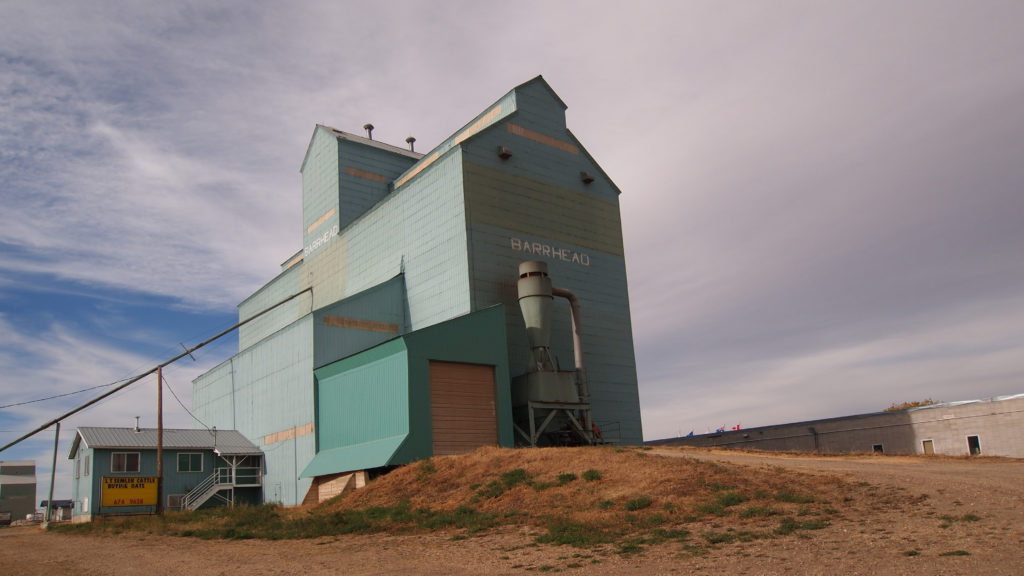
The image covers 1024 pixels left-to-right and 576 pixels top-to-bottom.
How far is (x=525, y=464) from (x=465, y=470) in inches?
77.5

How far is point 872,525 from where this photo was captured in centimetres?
1343

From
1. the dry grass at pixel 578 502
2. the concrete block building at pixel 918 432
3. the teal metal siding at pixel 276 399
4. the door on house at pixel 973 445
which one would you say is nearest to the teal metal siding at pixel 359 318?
the teal metal siding at pixel 276 399

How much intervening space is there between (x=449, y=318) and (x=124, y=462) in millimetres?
19298

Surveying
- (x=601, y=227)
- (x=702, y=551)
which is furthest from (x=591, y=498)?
(x=601, y=227)

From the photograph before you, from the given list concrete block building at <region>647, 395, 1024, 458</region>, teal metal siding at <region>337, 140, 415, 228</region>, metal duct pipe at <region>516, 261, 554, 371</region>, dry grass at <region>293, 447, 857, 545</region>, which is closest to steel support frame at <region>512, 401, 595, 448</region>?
metal duct pipe at <region>516, 261, 554, 371</region>

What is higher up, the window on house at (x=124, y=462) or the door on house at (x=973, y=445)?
the window on house at (x=124, y=462)

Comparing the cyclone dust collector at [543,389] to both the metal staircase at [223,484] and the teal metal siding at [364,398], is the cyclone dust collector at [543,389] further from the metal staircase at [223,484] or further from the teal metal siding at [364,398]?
the metal staircase at [223,484]

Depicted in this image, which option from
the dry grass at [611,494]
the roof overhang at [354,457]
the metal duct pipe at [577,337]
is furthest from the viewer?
the metal duct pipe at [577,337]

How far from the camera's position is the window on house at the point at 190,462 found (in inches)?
1624

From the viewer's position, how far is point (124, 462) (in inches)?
Result: 1571

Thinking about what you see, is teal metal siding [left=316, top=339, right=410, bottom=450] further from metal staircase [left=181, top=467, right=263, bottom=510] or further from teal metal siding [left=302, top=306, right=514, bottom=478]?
metal staircase [left=181, top=467, right=263, bottom=510]

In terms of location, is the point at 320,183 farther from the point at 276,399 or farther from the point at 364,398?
the point at 364,398

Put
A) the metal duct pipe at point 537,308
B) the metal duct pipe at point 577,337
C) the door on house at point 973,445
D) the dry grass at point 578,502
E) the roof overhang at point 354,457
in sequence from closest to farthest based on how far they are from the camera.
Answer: the dry grass at point 578,502
the roof overhang at point 354,457
the metal duct pipe at point 537,308
the metal duct pipe at point 577,337
the door on house at point 973,445

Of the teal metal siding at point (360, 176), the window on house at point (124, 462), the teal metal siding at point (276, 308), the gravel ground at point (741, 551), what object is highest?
the teal metal siding at point (360, 176)
